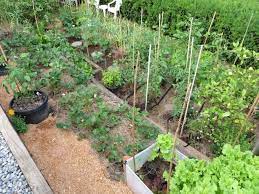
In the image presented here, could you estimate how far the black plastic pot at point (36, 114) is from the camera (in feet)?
11.7

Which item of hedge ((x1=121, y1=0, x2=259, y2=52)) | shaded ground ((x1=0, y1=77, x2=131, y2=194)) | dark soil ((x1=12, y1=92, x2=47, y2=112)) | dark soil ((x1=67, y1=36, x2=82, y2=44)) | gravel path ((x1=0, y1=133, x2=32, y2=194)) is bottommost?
shaded ground ((x1=0, y1=77, x2=131, y2=194))

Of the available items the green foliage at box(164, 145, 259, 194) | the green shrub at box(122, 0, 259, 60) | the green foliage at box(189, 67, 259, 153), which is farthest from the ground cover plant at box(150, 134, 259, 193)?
the green shrub at box(122, 0, 259, 60)

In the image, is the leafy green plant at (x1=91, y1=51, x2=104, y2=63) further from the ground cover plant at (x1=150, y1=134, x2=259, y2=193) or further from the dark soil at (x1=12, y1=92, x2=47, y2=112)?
the ground cover plant at (x1=150, y1=134, x2=259, y2=193)

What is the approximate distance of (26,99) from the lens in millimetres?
3754

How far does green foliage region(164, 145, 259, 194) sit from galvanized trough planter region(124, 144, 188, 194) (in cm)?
51

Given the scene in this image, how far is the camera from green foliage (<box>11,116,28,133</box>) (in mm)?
3512

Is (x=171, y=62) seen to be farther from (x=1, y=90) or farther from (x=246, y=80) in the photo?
(x=1, y=90)

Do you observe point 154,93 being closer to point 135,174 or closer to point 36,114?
point 135,174

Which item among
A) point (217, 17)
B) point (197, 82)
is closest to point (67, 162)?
point (197, 82)

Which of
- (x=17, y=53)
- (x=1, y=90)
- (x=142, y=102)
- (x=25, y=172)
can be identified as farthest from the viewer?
(x=17, y=53)

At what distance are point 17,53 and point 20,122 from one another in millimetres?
2034

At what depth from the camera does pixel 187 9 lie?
5285mm

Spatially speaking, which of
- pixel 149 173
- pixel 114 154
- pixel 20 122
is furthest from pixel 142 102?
pixel 20 122

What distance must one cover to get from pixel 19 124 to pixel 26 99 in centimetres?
39
